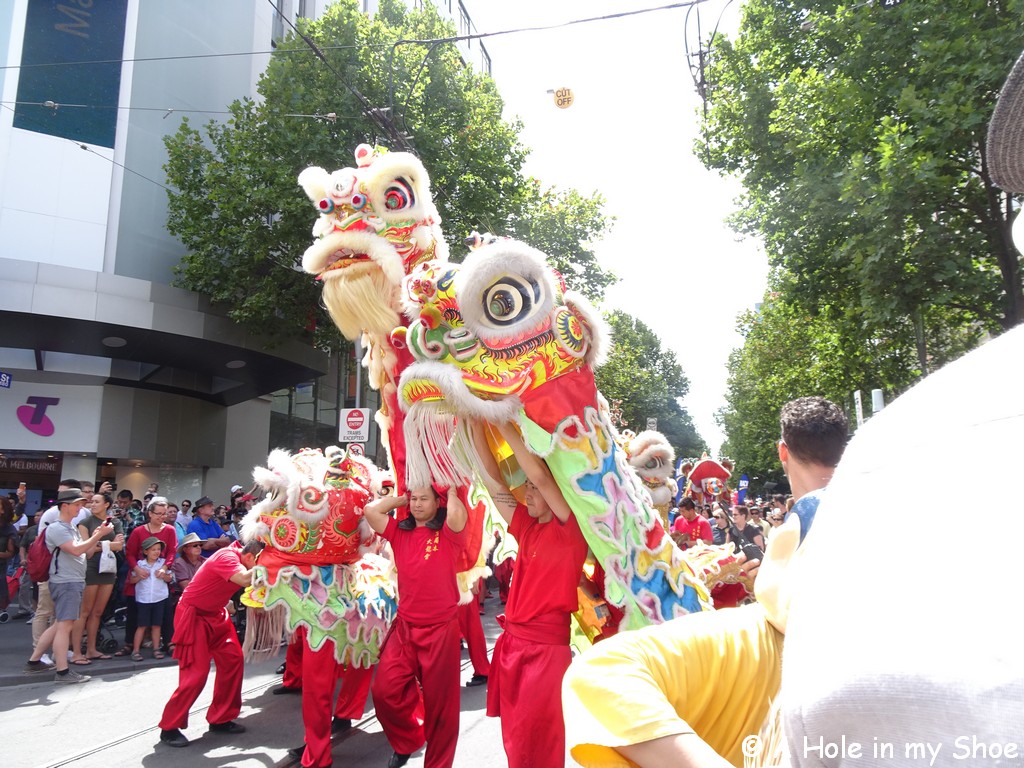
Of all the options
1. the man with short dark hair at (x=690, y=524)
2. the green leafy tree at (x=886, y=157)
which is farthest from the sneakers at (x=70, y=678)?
the green leafy tree at (x=886, y=157)

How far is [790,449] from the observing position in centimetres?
208

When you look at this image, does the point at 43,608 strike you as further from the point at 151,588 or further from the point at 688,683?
the point at 688,683

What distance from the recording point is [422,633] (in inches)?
158

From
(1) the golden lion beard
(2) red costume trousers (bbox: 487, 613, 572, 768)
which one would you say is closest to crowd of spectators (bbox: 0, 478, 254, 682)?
(1) the golden lion beard

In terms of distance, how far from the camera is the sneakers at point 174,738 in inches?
185

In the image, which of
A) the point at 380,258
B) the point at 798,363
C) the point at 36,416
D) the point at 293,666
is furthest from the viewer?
the point at 798,363

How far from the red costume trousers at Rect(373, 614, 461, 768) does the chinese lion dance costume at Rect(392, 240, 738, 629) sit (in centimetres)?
147

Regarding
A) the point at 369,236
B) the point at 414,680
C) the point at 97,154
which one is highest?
the point at 97,154

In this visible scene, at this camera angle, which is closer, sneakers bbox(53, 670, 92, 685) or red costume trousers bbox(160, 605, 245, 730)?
red costume trousers bbox(160, 605, 245, 730)

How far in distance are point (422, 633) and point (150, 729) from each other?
8.56ft

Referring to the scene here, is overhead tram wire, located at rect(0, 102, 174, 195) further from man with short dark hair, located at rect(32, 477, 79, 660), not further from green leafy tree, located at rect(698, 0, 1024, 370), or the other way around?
green leafy tree, located at rect(698, 0, 1024, 370)

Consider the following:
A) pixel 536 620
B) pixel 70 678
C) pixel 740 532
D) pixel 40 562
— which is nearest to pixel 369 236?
pixel 536 620

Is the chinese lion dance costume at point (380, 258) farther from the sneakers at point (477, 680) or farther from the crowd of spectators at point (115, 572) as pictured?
the crowd of spectators at point (115, 572)

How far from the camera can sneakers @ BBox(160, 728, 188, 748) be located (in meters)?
4.70
